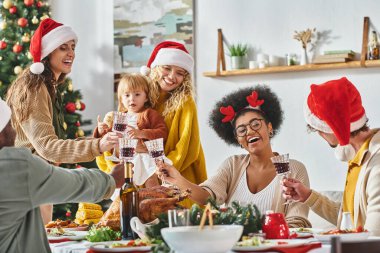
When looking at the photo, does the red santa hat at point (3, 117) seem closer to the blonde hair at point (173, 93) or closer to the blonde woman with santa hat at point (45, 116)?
the blonde woman with santa hat at point (45, 116)

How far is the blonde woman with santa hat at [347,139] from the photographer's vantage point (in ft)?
9.55

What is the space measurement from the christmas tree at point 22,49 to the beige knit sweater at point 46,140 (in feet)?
9.26

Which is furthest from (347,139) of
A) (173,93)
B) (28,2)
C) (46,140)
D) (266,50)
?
(28,2)

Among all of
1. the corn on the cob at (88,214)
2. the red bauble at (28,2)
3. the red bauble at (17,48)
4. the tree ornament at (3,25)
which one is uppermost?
the red bauble at (28,2)

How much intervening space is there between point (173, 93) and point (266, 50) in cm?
266

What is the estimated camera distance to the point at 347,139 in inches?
117

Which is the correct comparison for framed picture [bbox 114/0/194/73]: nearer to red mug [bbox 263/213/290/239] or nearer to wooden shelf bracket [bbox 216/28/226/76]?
wooden shelf bracket [bbox 216/28/226/76]

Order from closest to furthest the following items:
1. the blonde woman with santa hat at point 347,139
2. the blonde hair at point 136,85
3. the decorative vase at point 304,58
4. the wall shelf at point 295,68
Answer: the blonde woman with santa hat at point 347,139, the blonde hair at point 136,85, the wall shelf at point 295,68, the decorative vase at point 304,58

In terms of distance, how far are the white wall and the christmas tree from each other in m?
0.54

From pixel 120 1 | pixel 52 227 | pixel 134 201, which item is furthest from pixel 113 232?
pixel 120 1

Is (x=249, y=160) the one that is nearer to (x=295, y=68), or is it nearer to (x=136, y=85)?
(x=136, y=85)

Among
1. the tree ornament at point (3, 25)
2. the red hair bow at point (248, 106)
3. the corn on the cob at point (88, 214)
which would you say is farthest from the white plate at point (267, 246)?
the tree ornament at point (3, 25)

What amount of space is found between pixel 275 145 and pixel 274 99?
2865mm

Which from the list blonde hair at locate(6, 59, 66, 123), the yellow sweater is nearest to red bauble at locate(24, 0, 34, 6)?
blonde hair at locate(6, 59, 66, 123)
